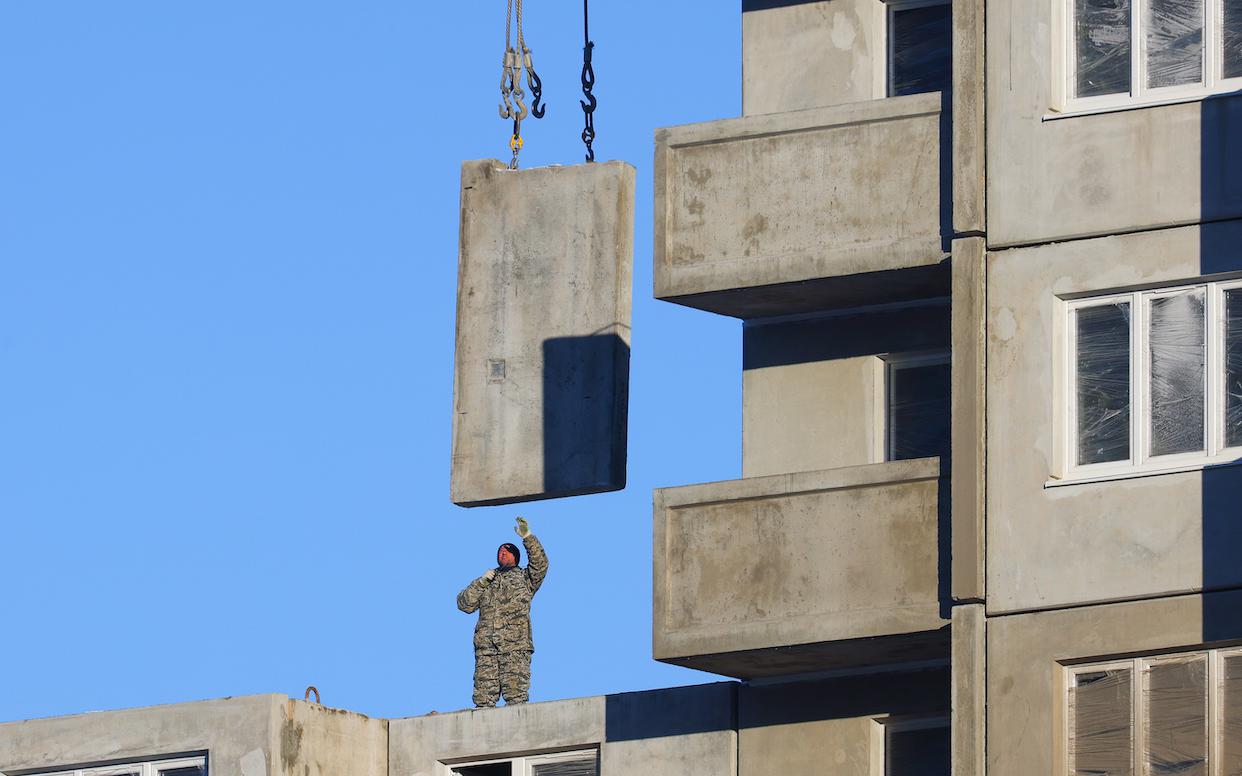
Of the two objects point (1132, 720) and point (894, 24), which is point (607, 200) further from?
point (1132, 720)

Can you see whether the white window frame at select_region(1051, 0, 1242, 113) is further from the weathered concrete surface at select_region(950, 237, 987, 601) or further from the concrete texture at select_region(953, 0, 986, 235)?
the weathered concrete surface at select_region(950, 237, 987, 601)

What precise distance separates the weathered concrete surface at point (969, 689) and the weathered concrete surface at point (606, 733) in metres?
3.59

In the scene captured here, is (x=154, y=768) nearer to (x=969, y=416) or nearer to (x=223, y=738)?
(x=223, y=738)

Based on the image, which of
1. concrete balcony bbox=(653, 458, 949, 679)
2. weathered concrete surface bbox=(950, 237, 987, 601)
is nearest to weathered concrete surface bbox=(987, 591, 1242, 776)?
weathered concrete surface bbox=(950, 237, 987, 601)

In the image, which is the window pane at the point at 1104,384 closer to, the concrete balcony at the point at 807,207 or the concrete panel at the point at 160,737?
the concrete balcony at the point at 807,207

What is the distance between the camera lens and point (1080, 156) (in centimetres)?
3050

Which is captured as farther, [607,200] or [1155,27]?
[607,200]

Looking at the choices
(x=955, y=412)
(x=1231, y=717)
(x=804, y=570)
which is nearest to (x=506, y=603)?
(x=804, y=570)

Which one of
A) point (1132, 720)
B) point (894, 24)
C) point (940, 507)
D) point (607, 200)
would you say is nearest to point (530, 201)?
point (607, 200)

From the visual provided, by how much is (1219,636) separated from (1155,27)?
5166mm

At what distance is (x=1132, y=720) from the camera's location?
2916 cm

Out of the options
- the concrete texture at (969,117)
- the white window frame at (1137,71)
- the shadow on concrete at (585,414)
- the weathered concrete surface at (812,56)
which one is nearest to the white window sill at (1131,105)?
the white window frame at (1137,71)

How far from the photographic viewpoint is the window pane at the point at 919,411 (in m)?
32.6

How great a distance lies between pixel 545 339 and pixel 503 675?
4.11 m
